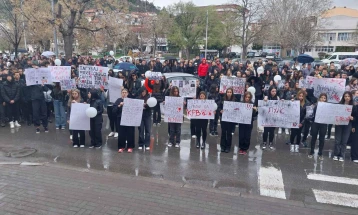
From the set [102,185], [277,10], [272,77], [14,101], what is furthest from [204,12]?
[102,185]

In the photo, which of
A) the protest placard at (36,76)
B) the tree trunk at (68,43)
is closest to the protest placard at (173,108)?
the protest placard at (36,76)

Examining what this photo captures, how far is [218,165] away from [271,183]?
1403mm

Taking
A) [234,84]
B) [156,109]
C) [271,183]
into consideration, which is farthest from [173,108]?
[271,183]

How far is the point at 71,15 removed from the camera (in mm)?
19734

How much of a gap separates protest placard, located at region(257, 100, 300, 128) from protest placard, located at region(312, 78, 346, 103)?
1.87 metres

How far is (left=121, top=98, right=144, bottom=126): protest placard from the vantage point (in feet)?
26.9

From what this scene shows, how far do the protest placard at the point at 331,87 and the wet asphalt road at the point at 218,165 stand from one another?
1380 millimetres

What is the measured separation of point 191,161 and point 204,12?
45465mm

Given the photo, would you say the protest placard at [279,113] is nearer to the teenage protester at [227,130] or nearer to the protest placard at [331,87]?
the teenage protester at [227,130]

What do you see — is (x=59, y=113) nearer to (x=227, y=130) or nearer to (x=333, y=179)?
(x=227, y=130)

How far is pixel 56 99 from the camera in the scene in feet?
33.6

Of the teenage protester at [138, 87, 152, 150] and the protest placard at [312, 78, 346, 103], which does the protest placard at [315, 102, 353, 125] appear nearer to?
the protest placard at [312, 78, 346, 103]

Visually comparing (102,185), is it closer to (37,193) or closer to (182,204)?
(37,193)

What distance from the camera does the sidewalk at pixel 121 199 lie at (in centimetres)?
532
